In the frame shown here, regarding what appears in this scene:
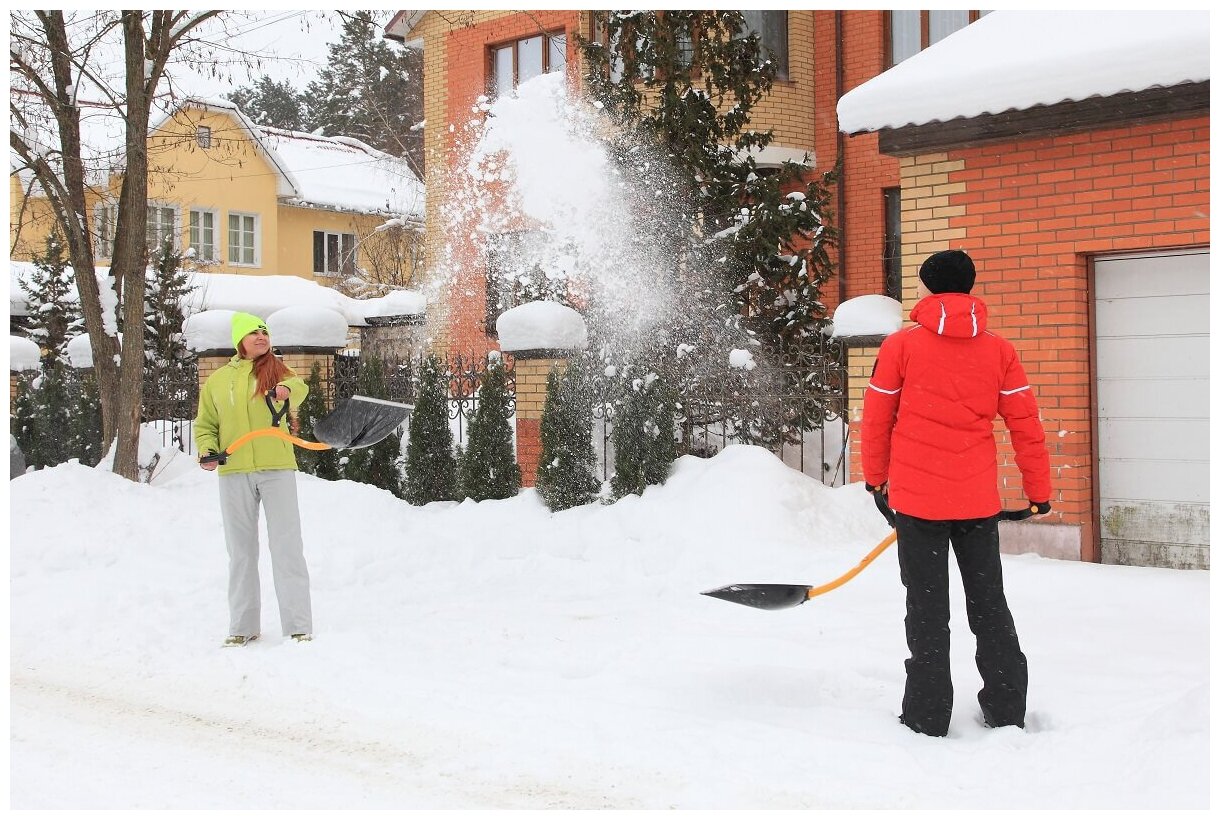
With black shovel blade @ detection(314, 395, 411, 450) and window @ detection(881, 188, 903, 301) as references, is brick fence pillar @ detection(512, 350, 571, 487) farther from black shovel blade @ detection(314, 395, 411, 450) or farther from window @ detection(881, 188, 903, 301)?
window @ detection(881, 188, 903, 301)

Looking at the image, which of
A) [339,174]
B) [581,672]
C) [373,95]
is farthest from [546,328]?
[373,95]

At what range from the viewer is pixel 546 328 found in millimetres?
10383

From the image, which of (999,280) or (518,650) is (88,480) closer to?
(518,650)

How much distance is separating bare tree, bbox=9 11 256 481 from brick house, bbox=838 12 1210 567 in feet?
21.6

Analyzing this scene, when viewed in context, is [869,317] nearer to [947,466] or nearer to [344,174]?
[947,466]

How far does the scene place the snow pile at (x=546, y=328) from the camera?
10.4m

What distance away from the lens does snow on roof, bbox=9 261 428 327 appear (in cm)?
1831

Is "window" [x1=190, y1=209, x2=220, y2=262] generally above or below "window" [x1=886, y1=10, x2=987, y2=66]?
below

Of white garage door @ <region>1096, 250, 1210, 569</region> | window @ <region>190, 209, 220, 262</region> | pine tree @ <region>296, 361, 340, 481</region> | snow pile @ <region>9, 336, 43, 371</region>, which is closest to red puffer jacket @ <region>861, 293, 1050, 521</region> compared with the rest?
white garage door @ <region>1096, 250, 1210, 569</region>

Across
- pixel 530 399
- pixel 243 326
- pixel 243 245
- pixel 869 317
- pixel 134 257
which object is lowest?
pixel 530 399

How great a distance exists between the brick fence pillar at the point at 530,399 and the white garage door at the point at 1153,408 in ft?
15.6

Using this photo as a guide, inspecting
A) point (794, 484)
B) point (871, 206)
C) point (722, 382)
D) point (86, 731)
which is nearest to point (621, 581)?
point (794, 484)

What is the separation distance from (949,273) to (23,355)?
13977 millimetres

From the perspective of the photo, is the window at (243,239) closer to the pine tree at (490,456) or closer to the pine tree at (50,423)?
the pine tree at (50,423)
